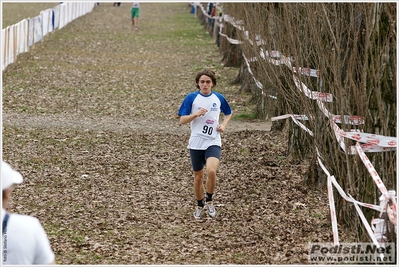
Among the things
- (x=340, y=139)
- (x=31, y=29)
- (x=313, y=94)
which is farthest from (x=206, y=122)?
(x=31, y=29)

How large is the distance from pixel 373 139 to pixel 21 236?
4117 millimetres

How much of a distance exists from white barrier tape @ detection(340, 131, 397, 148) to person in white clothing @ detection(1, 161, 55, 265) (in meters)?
3.85

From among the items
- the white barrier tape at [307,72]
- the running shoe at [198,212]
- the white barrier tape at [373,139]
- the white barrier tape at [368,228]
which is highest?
the white barrier tape at [307,72]

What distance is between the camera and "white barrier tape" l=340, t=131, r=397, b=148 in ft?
25.4

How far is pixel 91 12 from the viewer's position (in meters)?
54.1

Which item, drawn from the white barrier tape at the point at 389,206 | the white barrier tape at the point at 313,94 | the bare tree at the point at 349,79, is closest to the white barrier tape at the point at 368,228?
the bare tree at the point at 349,79

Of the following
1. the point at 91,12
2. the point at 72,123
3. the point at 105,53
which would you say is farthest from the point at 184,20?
the point at 72,123

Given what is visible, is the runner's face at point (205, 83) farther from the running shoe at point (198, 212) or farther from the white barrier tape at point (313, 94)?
the running shoe at point (198, 212)

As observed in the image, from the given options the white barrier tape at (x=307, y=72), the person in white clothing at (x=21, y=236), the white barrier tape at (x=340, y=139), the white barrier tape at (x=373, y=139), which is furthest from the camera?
the white barrier tape at (x=307, y=72)

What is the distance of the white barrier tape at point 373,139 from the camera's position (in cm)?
775

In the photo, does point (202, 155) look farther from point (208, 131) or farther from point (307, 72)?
point (307, 72)

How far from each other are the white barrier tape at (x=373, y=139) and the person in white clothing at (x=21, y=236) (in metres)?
3.85

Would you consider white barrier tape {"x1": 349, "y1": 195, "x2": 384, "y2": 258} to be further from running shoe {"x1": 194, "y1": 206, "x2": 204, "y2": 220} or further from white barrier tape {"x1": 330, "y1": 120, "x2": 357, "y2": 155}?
running shoe {"x1": 194, "y1": 206, "x2": 204, "y2": 220}

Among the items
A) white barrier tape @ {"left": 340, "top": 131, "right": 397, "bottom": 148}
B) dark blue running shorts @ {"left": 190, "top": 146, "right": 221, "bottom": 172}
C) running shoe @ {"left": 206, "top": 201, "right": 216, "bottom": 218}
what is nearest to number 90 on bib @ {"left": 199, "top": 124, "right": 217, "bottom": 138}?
dark blue running shorts @ {"left": 190, "top": 146, "right": 221, "bottom": 172}
